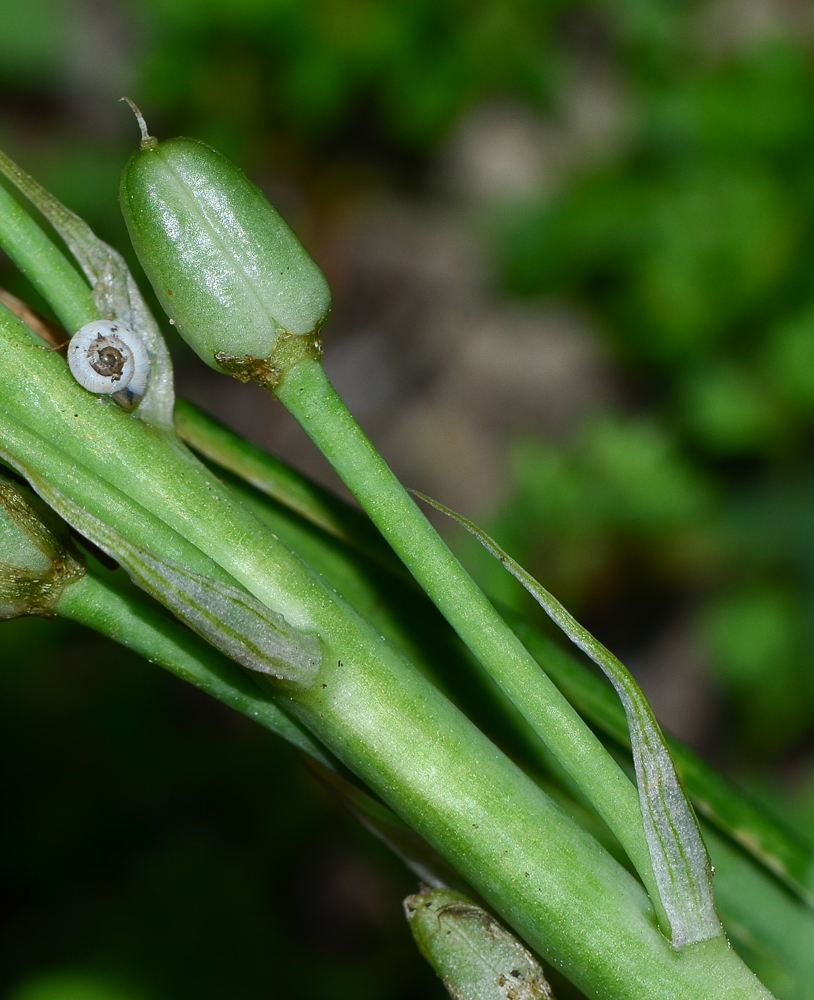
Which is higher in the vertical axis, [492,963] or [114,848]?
[114,848]

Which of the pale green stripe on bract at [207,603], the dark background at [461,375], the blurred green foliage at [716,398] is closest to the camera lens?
the pale green stripe on bract at [207,603]

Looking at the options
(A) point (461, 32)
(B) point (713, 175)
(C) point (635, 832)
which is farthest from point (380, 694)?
(A) point (461, 32)

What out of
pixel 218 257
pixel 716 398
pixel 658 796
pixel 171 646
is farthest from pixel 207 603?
pixel 716 398

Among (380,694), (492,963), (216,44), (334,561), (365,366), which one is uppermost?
(216,44)

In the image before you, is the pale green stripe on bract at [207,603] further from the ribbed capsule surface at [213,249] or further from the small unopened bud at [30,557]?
the ribbed capsule surface at [213,249]

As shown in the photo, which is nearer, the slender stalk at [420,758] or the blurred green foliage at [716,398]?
the slender stalk at [420,758]

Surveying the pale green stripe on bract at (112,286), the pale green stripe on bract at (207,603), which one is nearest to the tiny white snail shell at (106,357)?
the pale green stripe on bract at (112,286)

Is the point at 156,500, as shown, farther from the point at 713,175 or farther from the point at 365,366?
the point at 365,366
